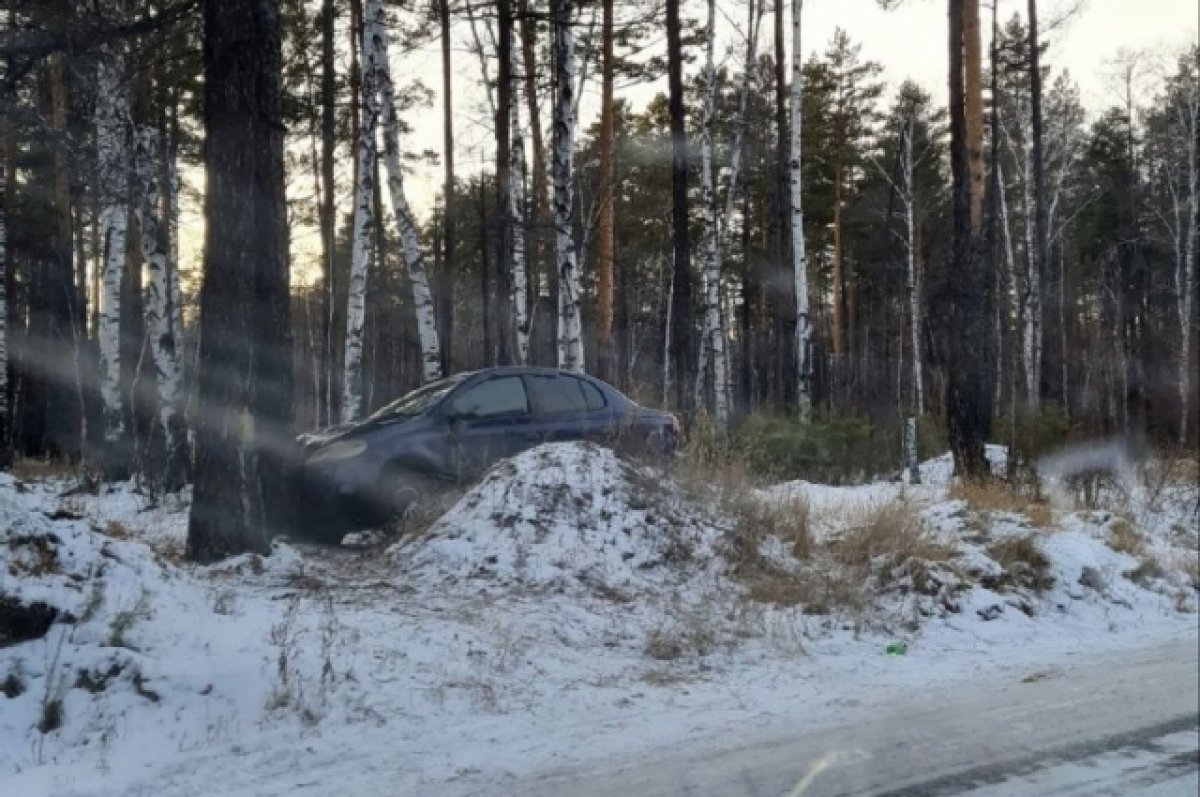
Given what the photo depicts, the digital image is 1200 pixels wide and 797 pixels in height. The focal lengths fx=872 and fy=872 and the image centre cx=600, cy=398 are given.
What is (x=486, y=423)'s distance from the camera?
892cm

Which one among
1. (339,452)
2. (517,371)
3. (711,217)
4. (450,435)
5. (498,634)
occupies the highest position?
(711,217)

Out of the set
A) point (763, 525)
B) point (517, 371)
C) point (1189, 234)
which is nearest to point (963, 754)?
point (763, 525)

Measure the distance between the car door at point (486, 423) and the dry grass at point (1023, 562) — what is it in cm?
459

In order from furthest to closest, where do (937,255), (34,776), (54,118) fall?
1. (937,255)
2. (54,118)
3. (34,776)

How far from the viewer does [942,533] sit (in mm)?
7766

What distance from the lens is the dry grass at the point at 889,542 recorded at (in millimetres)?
7125

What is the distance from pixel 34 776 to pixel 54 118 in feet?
41.6

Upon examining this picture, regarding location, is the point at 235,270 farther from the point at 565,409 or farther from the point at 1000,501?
the point at 1000,501

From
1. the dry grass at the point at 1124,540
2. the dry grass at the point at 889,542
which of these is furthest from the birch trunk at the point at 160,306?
the dry grass at the point at 1124,540

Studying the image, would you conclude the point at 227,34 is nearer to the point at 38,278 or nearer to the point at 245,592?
the point at 245,592

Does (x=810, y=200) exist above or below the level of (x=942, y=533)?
above

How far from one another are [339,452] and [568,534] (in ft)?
8.15

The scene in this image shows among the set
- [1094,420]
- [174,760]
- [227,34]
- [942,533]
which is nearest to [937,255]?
[1094,420]

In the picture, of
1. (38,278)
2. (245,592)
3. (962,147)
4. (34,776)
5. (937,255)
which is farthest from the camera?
(937,255)
